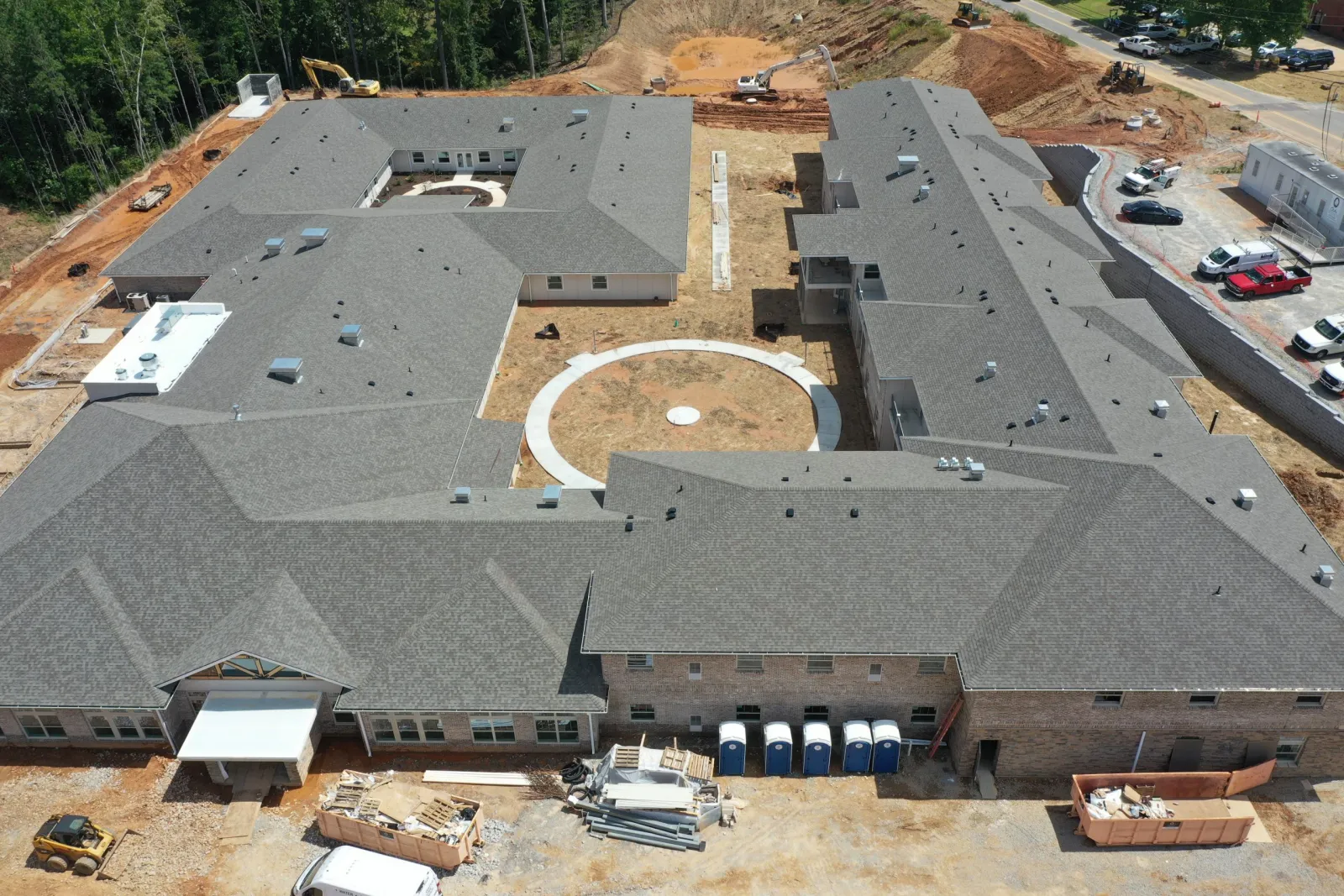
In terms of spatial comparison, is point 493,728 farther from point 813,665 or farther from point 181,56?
point 181,56

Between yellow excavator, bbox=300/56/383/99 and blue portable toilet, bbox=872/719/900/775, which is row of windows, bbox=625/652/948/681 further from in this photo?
yellow excavator, bbox=300/56/383/99

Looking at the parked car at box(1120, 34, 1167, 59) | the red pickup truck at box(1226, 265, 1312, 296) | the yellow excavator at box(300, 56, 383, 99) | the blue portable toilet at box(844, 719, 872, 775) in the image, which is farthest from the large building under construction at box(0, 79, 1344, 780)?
the parked car at box(1120, 34, 1167, 59)

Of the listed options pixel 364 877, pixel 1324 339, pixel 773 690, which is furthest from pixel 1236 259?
pixel 364 877

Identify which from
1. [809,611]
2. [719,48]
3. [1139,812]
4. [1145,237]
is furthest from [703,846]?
[719,48]

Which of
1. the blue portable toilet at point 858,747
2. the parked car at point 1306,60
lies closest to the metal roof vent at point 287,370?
the blue portable toilet at point 858,747

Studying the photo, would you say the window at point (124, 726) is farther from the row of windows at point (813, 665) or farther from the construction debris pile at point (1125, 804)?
the construction debris pile at point (1125, 804)

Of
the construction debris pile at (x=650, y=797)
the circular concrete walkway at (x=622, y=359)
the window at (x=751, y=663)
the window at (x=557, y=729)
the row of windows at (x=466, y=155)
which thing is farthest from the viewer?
the row of windows at (x=466, y=155)
